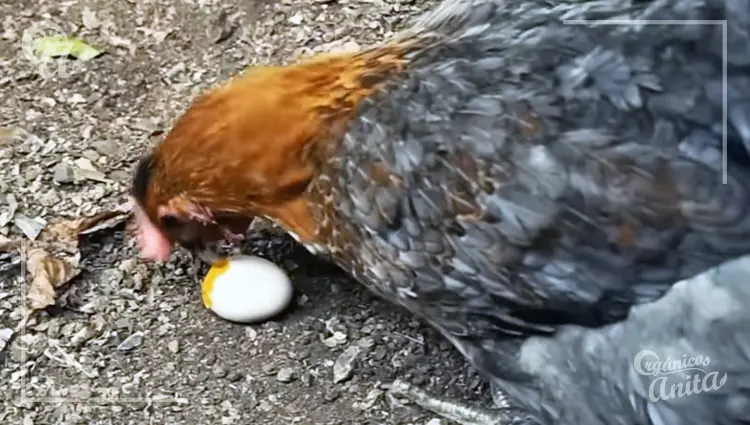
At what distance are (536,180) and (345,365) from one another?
67 cm

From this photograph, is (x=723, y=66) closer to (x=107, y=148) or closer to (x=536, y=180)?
(x=536, y=180)

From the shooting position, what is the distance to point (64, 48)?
2936 mm

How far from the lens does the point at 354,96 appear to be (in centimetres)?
215

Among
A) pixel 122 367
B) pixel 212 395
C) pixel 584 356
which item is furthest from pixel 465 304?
pixel 122 367

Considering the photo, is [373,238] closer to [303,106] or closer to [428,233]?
[428,233]

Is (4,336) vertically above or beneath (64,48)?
beneath

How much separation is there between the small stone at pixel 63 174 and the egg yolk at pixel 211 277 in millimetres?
471

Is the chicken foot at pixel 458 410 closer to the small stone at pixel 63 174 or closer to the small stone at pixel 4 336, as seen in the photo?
the small stone at pixel 4 336

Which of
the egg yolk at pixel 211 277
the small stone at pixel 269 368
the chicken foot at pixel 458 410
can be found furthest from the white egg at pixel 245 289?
the chicken foot at pixel 458 410

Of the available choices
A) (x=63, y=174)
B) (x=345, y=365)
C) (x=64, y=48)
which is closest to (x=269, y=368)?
(x=345, y=365)

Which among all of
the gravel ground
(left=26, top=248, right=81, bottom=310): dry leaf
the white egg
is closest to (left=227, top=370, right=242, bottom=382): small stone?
the gravel ground

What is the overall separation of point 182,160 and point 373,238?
1.38ft

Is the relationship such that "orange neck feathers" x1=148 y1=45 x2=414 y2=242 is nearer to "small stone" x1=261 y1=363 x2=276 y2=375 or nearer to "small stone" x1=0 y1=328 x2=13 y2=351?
"small stone" x1=261 y1=363 x2=276 y2=375

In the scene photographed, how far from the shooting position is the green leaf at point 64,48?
9.61 ft
